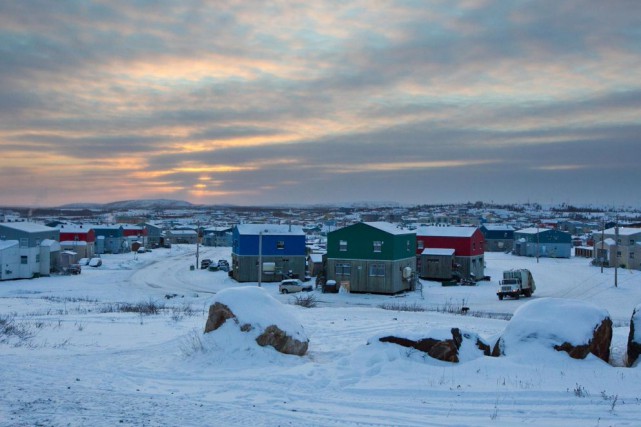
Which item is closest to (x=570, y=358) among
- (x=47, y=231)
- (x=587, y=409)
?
(x=587, y=409)

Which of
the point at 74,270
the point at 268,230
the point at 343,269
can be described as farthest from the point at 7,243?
the point at 343,269

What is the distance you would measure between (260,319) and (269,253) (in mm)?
40351

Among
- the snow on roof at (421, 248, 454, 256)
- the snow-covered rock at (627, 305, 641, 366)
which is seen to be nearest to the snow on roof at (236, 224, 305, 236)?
the snow on roof at (421, 248, 454, 256)

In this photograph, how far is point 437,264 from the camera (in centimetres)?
5469

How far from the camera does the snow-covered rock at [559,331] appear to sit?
12.5 metres

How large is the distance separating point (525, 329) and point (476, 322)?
8.97m

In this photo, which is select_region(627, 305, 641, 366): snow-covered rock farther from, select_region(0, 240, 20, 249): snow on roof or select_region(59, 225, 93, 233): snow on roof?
select_region(59, 225, 93, 233): snow on roof

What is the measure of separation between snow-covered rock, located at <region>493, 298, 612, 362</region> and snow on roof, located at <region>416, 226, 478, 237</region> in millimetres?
42179

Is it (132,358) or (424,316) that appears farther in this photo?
(424,316)

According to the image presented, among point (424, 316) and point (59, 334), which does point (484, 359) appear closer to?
point (424, 316)

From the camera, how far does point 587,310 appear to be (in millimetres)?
13289

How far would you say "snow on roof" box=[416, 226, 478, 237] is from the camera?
55.4 meters

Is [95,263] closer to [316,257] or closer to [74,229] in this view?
[74,229]

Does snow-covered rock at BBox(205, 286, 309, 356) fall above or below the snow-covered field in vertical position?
above
